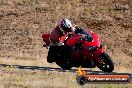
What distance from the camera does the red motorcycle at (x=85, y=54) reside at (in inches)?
631

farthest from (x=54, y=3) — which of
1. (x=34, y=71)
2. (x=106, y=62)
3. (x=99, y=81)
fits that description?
(x=99, y=81)

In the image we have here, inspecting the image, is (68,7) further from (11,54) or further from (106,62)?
(106,62)

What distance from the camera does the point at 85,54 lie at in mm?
16594

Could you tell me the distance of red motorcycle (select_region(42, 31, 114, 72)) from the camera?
52.5ft

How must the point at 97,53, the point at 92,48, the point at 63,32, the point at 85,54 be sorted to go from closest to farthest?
the point at 97,53 < the point at 92,48 < the point at 85,54 < the point at 63,32

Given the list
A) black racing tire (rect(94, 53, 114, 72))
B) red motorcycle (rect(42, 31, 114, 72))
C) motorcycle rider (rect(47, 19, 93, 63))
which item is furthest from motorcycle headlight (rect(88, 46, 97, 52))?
motorcycle rider (rect(47, 19, 93, 63))

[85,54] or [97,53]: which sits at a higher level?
[97,53]

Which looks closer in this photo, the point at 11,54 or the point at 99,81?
the point at 99,81

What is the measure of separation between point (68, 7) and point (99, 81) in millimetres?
29097

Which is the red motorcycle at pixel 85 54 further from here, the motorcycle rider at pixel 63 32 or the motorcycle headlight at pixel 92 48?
the motorcycle rider at pixel 63 32

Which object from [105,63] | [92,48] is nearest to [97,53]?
[92,48]

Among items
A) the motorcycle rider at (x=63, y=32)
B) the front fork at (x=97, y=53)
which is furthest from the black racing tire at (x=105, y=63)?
the motorcycle rider at (x=63, y=32)

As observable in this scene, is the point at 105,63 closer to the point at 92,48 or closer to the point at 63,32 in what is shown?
the point at 92,48

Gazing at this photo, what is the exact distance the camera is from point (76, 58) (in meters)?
17.0
